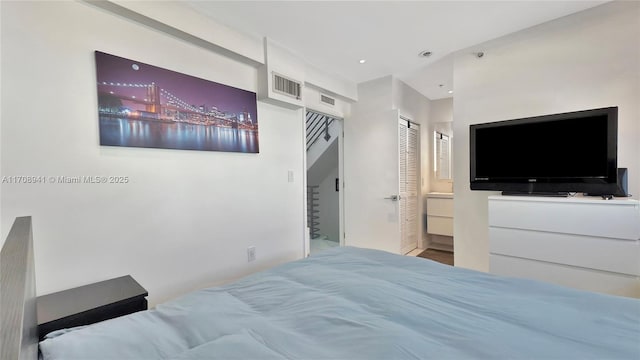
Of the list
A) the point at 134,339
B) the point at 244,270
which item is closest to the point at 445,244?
the point at 244,270

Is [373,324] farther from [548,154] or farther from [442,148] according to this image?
[442,148]

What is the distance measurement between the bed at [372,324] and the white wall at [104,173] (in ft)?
3.47

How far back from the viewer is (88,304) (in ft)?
4.82

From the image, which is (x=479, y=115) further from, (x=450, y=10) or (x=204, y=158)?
(x=204, y=158)

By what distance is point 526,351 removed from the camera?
2.63ft

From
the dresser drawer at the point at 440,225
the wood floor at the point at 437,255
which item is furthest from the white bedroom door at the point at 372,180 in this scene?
the dresser drawer at the point at 440,225

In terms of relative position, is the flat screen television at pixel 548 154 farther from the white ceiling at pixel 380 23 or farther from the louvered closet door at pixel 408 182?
the louvered closet door at pixel 408 182

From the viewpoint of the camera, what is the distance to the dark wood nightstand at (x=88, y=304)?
52.5 inches

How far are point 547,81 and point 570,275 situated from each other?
172cm

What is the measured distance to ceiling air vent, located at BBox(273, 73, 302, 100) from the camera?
2.80m

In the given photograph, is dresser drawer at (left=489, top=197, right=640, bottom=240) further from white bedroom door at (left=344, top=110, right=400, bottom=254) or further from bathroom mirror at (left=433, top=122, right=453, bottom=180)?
bathroom mirror at (left=433, top=122, right=453, bottom=180)

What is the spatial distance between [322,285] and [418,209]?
140 inches

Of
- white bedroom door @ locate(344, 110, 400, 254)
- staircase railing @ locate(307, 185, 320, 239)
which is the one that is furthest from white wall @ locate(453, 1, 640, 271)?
staircase railing @ locate(307, 185, 320, 239)

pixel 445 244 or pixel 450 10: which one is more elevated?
pixel 450 10
